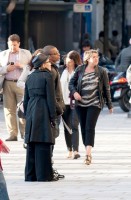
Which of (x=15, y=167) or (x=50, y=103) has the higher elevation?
(x=50, y=103)

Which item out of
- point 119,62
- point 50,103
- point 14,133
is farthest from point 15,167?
point 119,62

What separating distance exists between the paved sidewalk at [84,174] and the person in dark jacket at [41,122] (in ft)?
0.78

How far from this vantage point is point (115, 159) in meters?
18.1

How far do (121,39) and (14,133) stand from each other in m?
35.0

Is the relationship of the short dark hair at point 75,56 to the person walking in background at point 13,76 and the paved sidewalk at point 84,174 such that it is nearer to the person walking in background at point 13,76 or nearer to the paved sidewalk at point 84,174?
the paved sidewalk at point 84,174

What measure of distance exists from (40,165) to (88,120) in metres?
1.99

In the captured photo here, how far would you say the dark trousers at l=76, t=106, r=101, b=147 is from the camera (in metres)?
17.2

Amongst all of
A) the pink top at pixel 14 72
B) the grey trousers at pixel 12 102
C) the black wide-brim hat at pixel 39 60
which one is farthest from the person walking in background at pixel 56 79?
the grey trousers at pixel 12 102

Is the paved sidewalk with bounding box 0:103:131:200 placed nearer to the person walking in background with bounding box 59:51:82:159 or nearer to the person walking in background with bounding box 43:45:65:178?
the person walking in background with bounding box 59:51:82:159

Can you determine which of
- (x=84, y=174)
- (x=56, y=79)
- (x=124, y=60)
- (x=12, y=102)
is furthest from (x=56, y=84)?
(x=124, y=60)

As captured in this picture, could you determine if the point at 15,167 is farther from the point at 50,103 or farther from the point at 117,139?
the point at 117,139

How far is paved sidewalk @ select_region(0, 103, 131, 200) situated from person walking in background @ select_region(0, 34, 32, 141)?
13.3 inches

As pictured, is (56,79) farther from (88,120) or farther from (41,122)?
(88,120)

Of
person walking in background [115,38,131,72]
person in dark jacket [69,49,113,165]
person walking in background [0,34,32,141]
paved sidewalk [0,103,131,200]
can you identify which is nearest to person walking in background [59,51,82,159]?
paved sidewalk [0,103,131,200]
